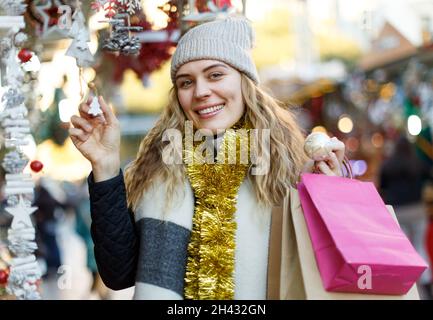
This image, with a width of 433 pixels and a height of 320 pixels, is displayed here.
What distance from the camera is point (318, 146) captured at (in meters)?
2.74

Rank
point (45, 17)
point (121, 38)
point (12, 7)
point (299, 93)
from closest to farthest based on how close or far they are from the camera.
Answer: point (121, 38) < point (12, 7) < point (45, 17) < point (299, 93)

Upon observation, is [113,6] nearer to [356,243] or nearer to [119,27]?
[119,27]

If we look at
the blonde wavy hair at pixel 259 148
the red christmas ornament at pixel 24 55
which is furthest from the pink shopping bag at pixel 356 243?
the red christmas ornament at pixel 24 55

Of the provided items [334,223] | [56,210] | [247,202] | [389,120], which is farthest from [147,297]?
[389,120]

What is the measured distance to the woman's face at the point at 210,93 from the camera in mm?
2865

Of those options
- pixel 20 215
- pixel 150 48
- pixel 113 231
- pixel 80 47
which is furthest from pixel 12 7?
pixel 150 48

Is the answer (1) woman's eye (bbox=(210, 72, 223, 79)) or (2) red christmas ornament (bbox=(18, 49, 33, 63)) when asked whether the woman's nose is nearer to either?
(1) woman's eye (bbox=(210, 72, 223, 79))

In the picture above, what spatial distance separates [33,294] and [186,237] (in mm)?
706

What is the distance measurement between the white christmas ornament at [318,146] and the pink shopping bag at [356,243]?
0.12m

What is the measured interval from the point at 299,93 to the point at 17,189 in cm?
1020

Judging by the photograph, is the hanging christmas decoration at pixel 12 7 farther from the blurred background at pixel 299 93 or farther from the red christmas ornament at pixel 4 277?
the red christmas ornament at pixel 4 277

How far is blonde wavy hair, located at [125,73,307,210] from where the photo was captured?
9.43 ft

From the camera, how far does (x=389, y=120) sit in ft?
39.3
